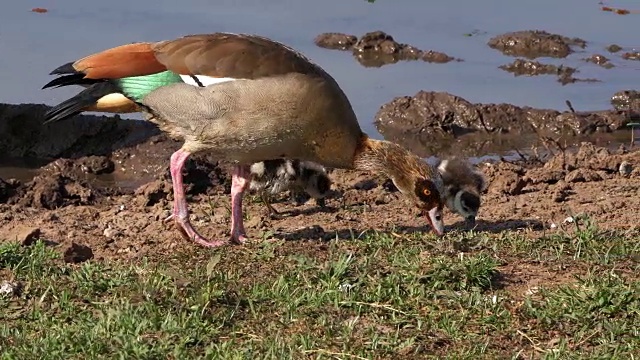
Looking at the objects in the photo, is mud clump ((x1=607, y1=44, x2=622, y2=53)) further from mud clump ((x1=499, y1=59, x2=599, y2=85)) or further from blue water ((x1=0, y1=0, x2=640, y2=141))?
mud clump ((x1=499, y1=59, x2=599, y2=85))

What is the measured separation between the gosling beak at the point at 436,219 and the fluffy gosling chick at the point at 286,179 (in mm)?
1134

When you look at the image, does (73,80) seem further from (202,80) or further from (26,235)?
(26,235)

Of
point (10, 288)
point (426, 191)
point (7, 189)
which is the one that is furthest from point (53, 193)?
point (10, 288)

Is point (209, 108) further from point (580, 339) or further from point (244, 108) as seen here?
point (580, 339)

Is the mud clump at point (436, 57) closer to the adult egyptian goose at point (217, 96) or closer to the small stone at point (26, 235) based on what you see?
the adult egyptian goose at point (217, 96)

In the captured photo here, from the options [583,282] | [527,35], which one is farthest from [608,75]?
[583,282]

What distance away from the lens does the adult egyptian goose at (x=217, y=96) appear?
8031mm

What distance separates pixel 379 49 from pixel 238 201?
790cm

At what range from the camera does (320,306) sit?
21.5ft

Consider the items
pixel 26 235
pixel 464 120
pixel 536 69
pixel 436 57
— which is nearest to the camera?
pixel 26 235

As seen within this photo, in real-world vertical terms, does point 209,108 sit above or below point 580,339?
above

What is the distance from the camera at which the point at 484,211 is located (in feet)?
31.5

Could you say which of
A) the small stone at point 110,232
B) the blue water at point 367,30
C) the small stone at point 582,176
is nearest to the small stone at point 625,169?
the small stone at point 582,176

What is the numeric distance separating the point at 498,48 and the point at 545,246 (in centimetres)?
930
